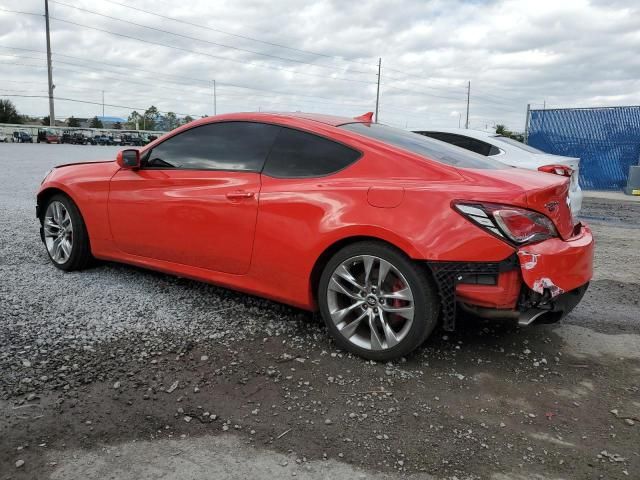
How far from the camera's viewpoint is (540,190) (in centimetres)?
312

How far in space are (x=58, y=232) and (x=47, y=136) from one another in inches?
1888

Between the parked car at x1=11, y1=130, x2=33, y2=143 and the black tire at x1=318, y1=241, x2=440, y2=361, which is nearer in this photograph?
the black tire at x1=318, y1=241, x2=440, y2=361

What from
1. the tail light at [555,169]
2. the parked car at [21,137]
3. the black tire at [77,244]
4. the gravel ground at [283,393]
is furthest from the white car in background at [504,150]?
the parked car at [21,137]

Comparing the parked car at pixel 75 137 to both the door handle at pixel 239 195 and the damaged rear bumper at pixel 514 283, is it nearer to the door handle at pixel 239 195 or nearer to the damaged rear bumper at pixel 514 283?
the door handle at pixel 239 195

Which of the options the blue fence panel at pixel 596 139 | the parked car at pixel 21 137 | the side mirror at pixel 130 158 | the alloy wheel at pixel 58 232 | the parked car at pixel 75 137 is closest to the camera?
the side mirror at pixel 130 158

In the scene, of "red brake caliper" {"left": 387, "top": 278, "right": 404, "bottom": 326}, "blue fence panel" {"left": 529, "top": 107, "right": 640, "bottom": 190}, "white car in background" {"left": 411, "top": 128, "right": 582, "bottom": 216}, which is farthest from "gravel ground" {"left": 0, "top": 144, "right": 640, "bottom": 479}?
"blue fence panel" {"left": 529, "top": 107, "right": 640, "bottom": 190}

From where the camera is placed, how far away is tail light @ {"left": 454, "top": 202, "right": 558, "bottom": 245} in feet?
9.78

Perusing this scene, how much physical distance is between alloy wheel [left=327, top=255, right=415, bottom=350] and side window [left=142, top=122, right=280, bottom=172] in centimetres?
105

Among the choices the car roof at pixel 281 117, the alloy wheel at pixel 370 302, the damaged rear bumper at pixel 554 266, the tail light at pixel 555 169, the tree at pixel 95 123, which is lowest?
the alloy wheel at pixel 370 302

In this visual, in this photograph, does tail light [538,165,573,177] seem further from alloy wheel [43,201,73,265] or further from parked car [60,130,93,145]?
parked car [60,130,93,145]

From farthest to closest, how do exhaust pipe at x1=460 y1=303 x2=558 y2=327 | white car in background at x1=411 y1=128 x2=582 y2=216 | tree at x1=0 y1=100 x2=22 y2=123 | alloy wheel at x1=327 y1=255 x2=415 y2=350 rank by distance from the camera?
tree at x1=0 y1=100 x2=22 y2=123, white car in background at x1=411 y1=128 x2=582 y2=216, alloy wheel at x1=327 y1=255 x2=415 y2=350, exhaust pipe at x1=460 y1=303 x2=558 y2=327

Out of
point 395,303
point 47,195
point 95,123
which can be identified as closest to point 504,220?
point 395,303

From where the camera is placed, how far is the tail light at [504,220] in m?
2.98

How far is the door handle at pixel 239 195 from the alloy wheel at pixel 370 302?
0.83 m
